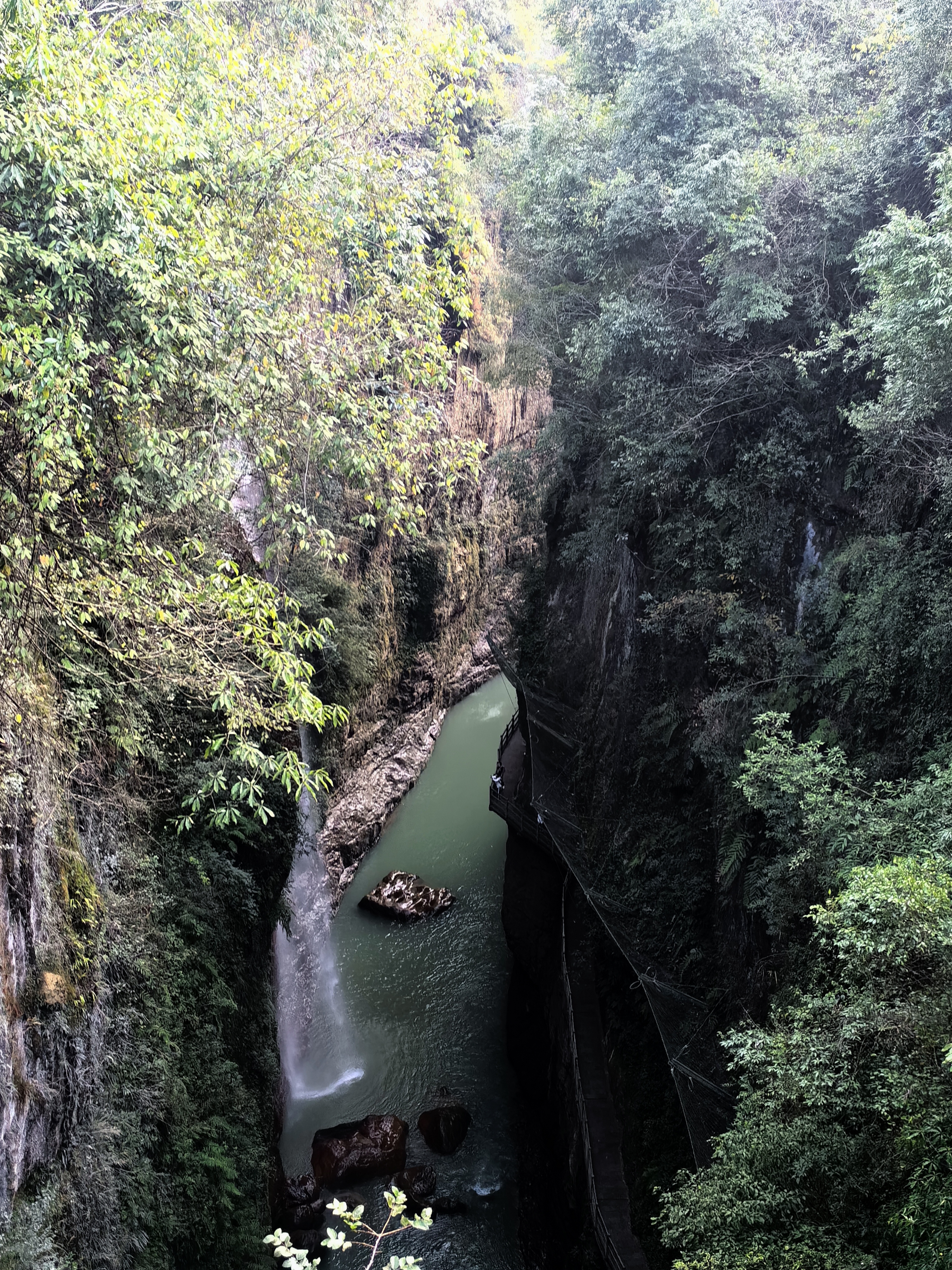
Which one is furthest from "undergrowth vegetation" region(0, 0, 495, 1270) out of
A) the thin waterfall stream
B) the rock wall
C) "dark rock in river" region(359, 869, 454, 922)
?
"dark rock in river" region(359, 869, 454, 922)

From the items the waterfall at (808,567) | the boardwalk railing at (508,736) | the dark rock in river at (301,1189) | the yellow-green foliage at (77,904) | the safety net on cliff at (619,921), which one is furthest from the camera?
the boardwalk railing at (508,736)

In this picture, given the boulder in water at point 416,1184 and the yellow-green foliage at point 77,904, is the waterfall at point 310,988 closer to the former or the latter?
the boulder in water at point 416,1184

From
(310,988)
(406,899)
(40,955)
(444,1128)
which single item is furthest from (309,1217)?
(40,955)

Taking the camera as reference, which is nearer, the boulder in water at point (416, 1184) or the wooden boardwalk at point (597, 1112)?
the wooden boardwalk at point (597, 1112)

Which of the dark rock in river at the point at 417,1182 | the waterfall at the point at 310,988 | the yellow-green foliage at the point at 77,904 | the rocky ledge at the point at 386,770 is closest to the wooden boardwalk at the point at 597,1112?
the dark rock in river at the point at 417,1182

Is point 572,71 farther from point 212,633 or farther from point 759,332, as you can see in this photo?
point 212,633

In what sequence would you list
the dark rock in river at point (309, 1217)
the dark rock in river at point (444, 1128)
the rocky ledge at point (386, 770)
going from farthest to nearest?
the rocky ledge at point (386, 770) < the dark rock in river at point (444, 1128) < the dark rock in river at point (309, 1217)

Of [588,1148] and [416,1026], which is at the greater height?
[588,1148]

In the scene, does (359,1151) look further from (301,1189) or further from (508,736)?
(508,736)
